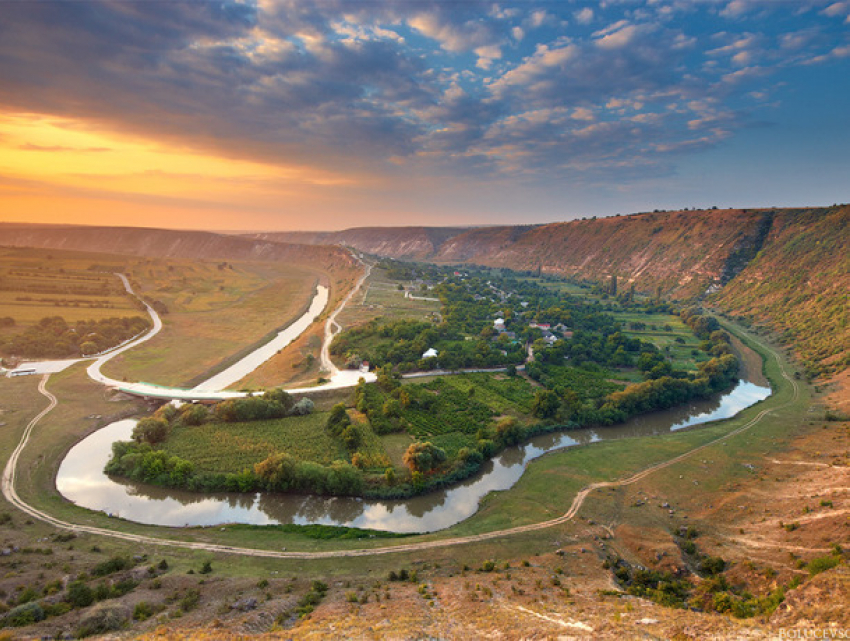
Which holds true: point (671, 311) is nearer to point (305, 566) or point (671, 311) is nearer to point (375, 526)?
point (375, 526)

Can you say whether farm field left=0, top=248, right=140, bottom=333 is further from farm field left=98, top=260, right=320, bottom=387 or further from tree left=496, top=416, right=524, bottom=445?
tree left=496, top=416, right=524, bottom=445

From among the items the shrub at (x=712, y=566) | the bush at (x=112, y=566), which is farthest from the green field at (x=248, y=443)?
the shrub at (x=712, y=566)

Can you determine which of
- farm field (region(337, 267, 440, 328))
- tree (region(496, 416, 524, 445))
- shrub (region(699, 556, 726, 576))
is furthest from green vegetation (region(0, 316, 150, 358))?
shrub (region(699, 556, 726, 576))

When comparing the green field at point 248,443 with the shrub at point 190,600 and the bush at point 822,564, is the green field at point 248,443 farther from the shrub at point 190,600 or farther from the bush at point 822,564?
the bush at point 822,564

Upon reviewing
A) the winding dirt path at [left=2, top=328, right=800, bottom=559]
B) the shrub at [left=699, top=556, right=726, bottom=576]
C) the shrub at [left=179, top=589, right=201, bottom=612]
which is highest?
the shrub at [left=179, top=589, right=201, bottom=612]

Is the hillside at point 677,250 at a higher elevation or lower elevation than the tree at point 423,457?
higher

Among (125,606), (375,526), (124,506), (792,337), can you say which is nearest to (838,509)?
(375,526)

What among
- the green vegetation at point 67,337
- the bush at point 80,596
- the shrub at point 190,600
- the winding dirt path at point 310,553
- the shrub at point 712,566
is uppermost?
the green vegetation at point 67,337

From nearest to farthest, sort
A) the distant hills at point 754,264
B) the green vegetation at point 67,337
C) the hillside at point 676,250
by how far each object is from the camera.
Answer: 1. the green vegetation at point 67,337
2. the distant hills at point 754,264
3. the hillside at point 676,250
